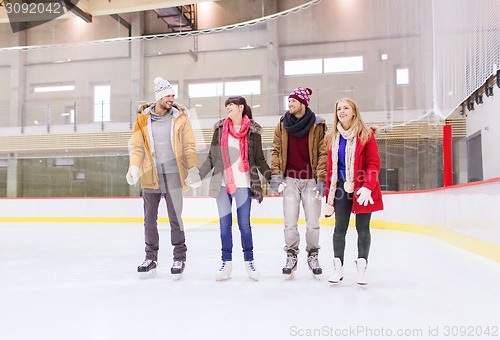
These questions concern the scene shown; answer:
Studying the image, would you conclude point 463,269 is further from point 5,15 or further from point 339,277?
point 5,15

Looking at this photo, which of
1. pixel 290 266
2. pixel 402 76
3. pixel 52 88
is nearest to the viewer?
pixel 290 266

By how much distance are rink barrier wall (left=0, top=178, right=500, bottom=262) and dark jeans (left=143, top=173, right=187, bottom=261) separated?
8.08ft

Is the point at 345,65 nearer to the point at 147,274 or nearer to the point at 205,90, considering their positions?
the point at 205,90

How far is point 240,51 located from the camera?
1220 cm

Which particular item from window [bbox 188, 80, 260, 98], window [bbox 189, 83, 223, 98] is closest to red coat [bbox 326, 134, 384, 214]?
window [bbox 188, 80, 260, 98]

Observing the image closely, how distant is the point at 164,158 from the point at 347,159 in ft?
3.75

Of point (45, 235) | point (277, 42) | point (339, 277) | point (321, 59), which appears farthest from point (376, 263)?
point (277, 42)

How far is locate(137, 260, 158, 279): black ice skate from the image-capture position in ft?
9.78

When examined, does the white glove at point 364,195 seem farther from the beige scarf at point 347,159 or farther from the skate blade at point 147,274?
the skate blade at point 147,274

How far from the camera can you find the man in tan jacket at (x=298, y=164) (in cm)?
286

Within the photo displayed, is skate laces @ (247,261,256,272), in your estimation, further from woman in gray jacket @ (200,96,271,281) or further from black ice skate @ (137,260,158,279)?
black ice skate @ (137,260,158,279)

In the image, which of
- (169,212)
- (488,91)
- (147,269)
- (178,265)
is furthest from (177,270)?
(488,91)

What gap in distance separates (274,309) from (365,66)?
8264mm

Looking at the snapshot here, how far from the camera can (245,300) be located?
239 cm
